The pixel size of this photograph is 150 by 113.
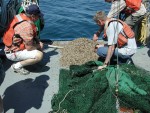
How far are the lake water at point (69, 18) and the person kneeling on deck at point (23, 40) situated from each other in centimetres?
459

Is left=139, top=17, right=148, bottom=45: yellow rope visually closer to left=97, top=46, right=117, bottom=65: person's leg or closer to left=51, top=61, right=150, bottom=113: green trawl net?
left=97, top=46, right=117, bottom=65: person's leg

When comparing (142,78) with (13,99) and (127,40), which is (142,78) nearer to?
(127,40)

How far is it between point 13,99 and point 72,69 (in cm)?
132

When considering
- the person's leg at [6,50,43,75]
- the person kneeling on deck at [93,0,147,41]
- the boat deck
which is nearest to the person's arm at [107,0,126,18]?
the person kneeling on deck at [93,0,147,41]

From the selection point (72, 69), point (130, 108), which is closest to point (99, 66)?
point (72, 69)

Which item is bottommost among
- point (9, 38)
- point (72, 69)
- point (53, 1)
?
point (53, 1)

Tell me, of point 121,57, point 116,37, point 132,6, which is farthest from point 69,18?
point 116,37

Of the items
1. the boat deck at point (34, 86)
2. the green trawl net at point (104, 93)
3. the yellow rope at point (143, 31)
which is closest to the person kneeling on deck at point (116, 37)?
the green trawl net at point (104, 93)

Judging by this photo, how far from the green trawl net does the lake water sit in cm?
556

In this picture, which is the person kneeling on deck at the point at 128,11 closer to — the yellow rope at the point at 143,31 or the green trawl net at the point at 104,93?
the yellow rope at the point at 143,31

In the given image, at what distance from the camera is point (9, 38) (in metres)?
6.45

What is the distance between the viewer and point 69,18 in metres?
14.0

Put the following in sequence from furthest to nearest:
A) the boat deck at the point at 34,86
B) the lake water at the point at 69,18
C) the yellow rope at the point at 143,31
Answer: the lake water at the point at 69,18, the yellow rope at the point at 143,31, the boat deck at the point at 34,86

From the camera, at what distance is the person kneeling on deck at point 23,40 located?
6277 millimetres
